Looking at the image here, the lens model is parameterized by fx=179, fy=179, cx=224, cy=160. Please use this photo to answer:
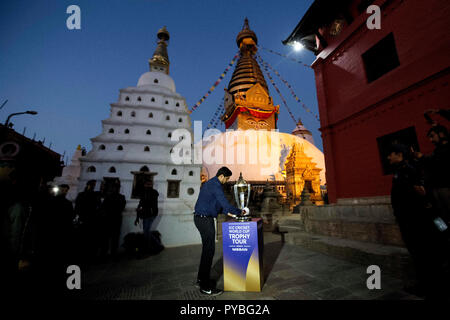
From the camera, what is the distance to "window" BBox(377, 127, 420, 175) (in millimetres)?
5012

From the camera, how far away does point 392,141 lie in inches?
207

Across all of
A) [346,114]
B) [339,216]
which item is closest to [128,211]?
[339,216]

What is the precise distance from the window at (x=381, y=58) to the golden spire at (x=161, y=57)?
11.8 meters

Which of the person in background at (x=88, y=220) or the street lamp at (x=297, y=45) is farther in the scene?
the street lamp at (x=297, y=45)

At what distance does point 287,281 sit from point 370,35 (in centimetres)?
812

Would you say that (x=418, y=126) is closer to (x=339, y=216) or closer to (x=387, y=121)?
(x=387, y=121)

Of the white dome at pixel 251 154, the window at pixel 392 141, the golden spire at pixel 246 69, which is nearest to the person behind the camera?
the window at pixel 392 141

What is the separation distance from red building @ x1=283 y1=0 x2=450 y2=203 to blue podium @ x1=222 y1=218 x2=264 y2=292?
17.0 ft

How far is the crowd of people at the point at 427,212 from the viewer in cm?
216

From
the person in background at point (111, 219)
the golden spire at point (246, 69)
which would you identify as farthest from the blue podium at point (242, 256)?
the golden spire at point (246, 69)

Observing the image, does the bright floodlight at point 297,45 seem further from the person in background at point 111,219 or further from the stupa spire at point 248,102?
the stupa spire at point 248,102

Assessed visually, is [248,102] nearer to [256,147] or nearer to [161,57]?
[256,147]

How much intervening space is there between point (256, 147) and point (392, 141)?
16959mm

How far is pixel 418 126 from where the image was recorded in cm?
Result: 479
